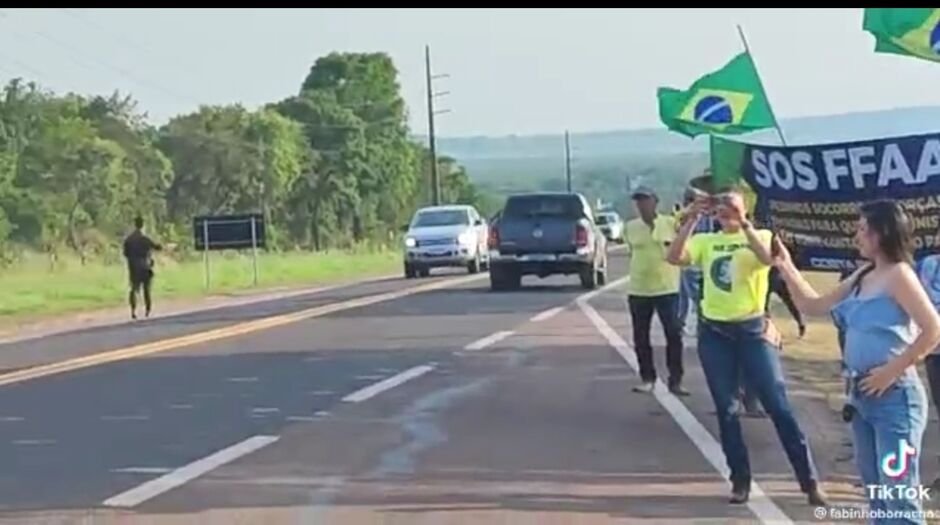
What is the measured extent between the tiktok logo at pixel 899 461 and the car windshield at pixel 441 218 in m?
39.1

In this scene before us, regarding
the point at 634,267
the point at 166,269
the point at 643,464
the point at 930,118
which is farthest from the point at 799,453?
the point at 166,269

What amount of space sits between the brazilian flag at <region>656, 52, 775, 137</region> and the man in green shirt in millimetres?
1412

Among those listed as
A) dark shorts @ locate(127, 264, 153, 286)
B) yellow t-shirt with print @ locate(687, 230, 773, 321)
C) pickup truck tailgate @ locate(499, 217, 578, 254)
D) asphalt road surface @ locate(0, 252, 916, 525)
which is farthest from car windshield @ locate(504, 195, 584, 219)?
yellow t-shirt with print @ locate(687, 230, 773, 321)

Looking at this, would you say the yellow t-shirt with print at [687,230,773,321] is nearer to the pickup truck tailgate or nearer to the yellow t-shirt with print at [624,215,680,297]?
the yellow t-shirt with print at [624,215,680,297]

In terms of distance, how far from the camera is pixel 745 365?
407 inches

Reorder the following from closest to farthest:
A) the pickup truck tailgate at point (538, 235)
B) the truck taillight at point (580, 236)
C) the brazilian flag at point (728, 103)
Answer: the brazilian flag at point (728, 103), the pickup truck tailgate at point (538, 235), the truck taillight at point (580, 236)

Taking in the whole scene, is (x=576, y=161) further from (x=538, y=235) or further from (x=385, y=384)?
(x=385, y=384)

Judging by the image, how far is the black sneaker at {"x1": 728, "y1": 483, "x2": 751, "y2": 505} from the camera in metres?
10.3

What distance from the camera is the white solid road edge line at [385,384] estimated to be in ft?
54.2

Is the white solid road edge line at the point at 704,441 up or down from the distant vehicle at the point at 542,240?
down

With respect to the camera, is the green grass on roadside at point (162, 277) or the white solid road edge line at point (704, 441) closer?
the white solid road edge line at point (704, 441)

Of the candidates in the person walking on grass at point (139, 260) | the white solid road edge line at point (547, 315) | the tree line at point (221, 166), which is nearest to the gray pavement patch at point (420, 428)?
the white solid road edge line at point (547, 315)

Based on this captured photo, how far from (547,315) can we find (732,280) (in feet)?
60.0

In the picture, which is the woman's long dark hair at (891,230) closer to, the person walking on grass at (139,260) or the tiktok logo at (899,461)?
the tiktok logo at (899,461)
